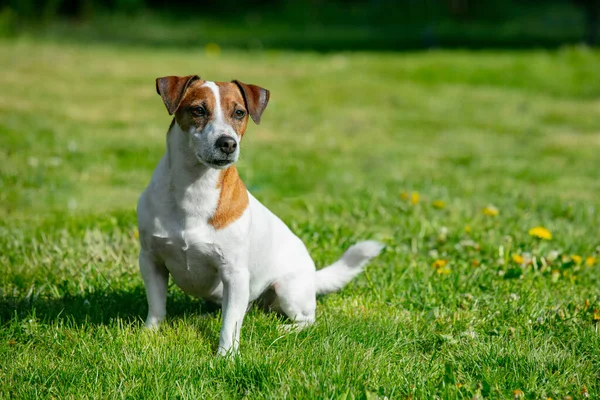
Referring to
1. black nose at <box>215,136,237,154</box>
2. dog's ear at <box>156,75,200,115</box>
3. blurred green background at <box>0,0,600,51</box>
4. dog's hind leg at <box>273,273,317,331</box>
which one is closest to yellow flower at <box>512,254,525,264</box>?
dog's hind leg at <box>273,273,317,331</box>

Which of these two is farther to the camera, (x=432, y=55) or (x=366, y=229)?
(x=432, y=55)

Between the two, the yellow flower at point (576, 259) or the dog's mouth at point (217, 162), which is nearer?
the dog's mouth at point (217, 162)

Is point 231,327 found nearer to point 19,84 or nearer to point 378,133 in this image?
point 378,133

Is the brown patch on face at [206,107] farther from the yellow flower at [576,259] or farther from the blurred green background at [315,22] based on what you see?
the blurred green background at [315,22]

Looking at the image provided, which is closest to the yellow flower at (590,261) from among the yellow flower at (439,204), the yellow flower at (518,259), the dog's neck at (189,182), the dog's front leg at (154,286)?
the yellow flower at (518,259)

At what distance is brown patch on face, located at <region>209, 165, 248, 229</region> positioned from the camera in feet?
11.1

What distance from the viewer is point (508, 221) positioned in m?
5.75

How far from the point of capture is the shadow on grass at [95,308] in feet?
12.1

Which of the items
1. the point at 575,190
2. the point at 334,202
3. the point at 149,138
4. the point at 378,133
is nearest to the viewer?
the point at 334,202

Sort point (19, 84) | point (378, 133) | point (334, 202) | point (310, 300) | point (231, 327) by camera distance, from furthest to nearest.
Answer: point (19, 84), point (378, 133), point (334, 202), point (310, 300), point (231, 327)

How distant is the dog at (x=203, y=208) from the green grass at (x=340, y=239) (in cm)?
24

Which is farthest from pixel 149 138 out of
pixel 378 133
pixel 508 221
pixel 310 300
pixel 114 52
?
pixel 114 52

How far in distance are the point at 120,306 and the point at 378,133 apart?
262 inches

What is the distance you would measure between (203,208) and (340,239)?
1.97m
